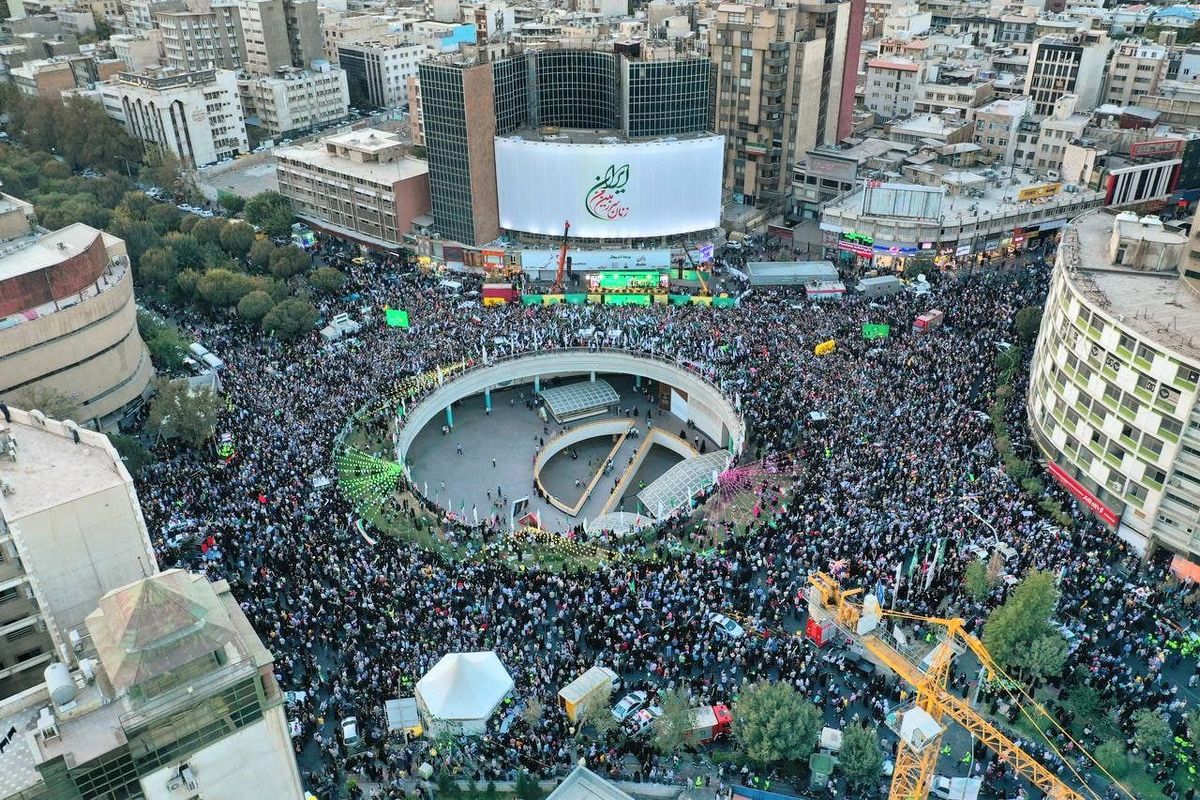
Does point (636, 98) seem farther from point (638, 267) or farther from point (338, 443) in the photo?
point (338, 443)

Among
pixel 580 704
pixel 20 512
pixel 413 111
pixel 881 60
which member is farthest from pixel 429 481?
pixel 881 60

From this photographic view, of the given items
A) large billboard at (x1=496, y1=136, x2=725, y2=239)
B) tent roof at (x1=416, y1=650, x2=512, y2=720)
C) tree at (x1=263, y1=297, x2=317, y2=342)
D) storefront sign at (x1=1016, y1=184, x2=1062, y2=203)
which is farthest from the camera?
storefront sign at (x1=1016, y1=184, x2=1062, y2=203)

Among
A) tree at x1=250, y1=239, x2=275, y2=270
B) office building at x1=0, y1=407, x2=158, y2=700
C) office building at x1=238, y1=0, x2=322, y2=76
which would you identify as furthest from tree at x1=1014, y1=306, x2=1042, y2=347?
office building at x1=238, y1=0, x2=322, y2=76

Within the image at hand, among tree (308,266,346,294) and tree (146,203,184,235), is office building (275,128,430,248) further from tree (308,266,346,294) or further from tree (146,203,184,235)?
tree (308,266,346,294)

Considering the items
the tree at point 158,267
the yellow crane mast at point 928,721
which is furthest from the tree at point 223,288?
the yellow crane mast at point 928,721

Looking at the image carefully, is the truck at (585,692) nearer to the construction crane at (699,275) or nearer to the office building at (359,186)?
the construction crane at (699,275)

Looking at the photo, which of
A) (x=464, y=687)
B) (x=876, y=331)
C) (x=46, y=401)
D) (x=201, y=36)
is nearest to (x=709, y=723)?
(x=464, y=687)
